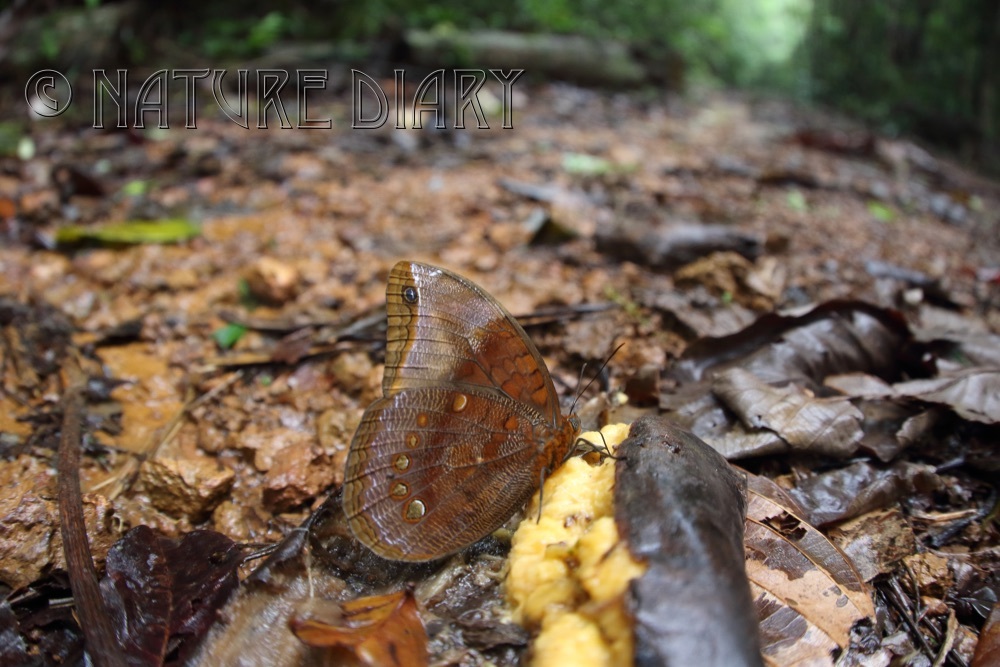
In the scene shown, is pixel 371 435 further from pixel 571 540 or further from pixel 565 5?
pixel 565 5

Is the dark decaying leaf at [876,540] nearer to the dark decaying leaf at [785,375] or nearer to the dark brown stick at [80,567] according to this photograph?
the dark decaying leaf at [785,375]

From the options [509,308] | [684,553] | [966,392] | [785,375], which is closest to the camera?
[684,553]

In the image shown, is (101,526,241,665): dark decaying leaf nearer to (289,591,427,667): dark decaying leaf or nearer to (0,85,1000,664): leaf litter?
(0,85,1000,664): leaf litter

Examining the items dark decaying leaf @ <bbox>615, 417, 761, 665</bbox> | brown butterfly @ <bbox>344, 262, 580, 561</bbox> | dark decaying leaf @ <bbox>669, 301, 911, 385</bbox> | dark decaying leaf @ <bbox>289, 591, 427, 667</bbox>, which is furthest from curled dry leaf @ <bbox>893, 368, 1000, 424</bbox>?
dark decaying leaf @ <bbox>289, 591, 427, 667</bbox>

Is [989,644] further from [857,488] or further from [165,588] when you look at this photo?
[165,588]

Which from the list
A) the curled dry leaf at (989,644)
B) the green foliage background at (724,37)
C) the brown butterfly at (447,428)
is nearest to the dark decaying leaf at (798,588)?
the curled dry leaf at (989,644)

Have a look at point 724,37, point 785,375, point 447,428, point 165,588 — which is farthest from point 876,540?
point 724,37

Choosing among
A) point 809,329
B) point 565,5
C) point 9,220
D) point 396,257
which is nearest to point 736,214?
point 809,329
